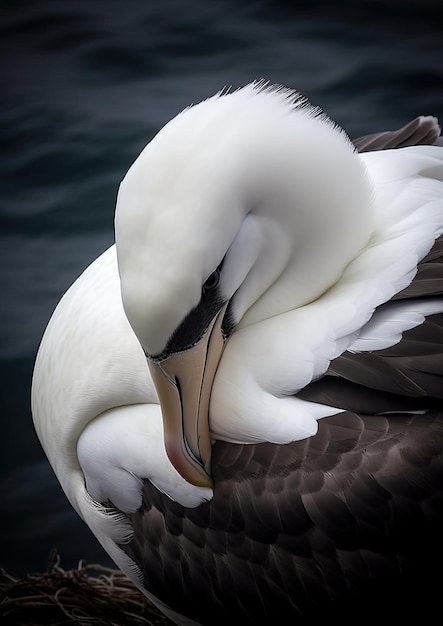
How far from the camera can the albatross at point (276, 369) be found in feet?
5.32

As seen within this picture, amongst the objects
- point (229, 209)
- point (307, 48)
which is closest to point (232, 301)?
point (229, 209)

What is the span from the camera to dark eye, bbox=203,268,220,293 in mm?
1644

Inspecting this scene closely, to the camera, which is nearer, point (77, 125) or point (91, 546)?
point (91, 546)

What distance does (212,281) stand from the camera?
65.2 inches

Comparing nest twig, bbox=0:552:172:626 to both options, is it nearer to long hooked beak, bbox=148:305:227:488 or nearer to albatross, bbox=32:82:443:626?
albatross, bbox=32:82:443:626

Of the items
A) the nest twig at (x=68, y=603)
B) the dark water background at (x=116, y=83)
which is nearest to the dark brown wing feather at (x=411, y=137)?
the nest twig at (x=68, y=603)

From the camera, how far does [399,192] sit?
2051 mm

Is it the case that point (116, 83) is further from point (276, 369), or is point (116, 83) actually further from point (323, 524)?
point (323, 524)

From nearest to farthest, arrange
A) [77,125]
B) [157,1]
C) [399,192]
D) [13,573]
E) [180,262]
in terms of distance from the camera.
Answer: [180,262] < [399,192] < [13,573] < [77,125] < [157,1]

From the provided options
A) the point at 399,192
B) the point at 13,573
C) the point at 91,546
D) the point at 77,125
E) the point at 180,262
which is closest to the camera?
Result: the point at 180,262

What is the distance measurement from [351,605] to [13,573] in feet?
4.92

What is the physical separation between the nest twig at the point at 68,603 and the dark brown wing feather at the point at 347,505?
35.0 inches

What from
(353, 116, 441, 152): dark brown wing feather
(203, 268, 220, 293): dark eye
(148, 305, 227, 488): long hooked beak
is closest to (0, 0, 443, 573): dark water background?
(353, 116, 441, 152): dark brown wing feather

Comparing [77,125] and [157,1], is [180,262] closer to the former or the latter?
[77,125]
